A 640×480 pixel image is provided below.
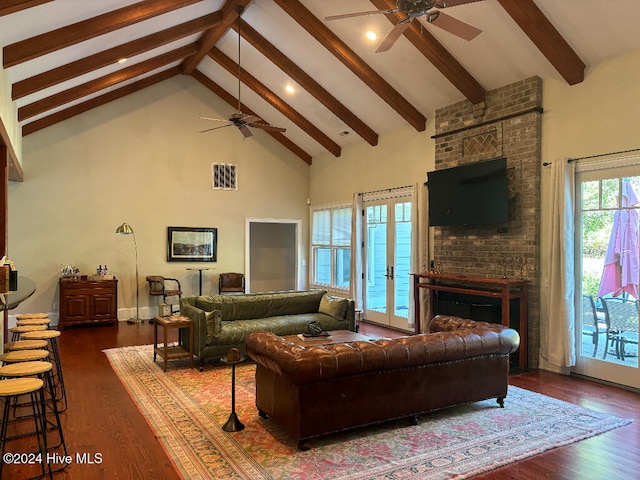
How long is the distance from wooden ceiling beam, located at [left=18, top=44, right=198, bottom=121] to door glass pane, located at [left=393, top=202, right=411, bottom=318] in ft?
15.2

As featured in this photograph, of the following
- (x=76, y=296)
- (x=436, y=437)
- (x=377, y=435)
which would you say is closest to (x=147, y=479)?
(x=377, y=435)

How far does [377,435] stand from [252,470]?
3.42 feet

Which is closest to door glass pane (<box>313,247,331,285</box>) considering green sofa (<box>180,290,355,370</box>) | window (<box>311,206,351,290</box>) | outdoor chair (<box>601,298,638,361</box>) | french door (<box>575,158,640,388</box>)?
window (<box>311,206,351,290</box>)

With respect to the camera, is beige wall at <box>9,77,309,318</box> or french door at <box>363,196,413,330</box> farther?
beige wall at <box>9,77,309,318</box>

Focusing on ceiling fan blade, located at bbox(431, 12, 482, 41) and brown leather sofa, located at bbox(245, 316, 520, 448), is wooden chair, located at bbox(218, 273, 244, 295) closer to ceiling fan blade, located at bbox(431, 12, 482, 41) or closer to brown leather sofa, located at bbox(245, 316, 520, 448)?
brown leather sofa, located at bbox(245, 316, 520, 448)

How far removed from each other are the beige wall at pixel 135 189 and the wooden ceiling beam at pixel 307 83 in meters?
2.53

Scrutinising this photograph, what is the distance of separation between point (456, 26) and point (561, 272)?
301 cm

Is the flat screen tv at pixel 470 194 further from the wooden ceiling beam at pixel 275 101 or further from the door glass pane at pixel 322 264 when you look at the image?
the door glass pane at pixel 322 264

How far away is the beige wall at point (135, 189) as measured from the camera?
8398 millimetres

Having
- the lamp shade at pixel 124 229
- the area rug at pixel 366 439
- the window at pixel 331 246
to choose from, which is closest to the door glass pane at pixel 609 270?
the area rug at pixel 366 439

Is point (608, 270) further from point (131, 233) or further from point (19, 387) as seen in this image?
point (131, 233)

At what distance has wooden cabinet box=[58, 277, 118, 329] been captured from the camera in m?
8.01

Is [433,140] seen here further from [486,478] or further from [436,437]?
[486,478]

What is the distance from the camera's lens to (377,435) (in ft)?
11.9
